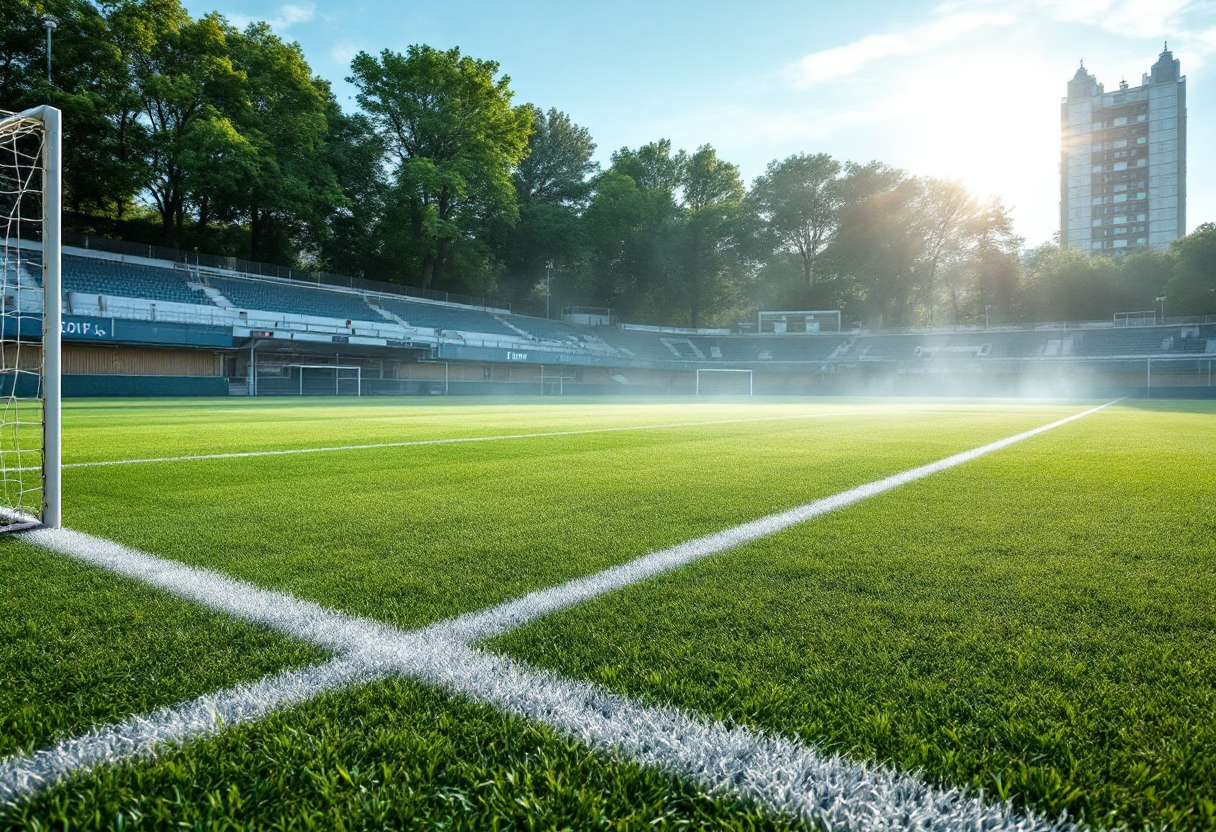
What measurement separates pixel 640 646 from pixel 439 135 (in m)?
42.6

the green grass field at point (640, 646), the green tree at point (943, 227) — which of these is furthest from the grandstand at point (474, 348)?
the green grass field at point (640, 646)

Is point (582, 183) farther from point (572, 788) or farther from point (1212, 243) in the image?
point (572, 788)

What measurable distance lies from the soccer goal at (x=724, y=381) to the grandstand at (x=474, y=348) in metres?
0.93

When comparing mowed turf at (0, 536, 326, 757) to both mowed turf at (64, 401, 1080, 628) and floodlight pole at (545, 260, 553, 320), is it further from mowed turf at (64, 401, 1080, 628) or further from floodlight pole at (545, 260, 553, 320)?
floodlight pole at (545, 260, 553, 320)

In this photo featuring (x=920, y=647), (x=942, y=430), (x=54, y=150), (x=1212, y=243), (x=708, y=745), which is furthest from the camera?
(x=1212, y=243)

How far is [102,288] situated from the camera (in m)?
24.4

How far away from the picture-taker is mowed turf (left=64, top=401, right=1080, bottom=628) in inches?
97.5

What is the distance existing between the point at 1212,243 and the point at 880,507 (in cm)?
6129

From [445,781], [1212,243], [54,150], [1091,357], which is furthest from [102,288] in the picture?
[1212,243]

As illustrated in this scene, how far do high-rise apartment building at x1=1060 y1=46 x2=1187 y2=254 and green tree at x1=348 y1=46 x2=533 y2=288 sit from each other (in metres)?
72.7

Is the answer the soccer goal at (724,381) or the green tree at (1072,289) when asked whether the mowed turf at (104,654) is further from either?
the green tree at (1072,289)

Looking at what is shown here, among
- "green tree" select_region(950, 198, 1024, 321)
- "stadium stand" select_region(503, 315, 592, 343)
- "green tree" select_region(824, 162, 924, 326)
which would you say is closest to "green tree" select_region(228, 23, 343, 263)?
"stadium stand" select_region(503, 315, 592, 343)

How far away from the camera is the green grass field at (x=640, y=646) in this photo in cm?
115

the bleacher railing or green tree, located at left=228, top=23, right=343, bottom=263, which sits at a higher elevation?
green tree, located at left=228, top=23, right=343, bottom=263
